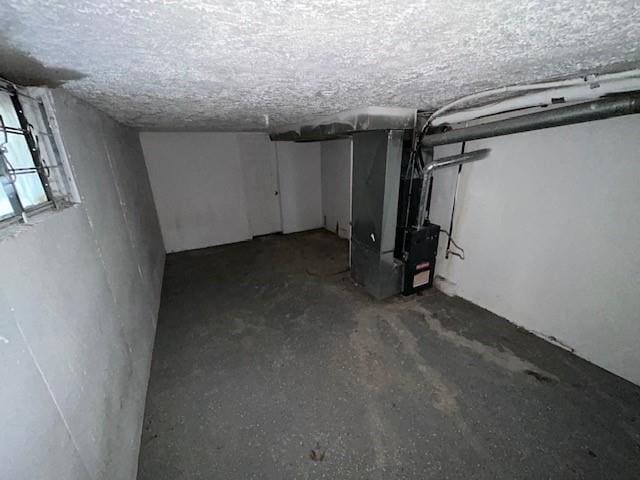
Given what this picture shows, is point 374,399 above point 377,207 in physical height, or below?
below

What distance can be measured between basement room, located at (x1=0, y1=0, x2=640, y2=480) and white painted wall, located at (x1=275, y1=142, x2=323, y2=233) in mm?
2020

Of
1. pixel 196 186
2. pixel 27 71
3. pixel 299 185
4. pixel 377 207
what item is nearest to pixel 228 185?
pixel 196 186

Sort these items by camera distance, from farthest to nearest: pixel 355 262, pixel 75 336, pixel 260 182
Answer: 1. pixel 260 182
2. pixel 355 262
3. pixel 75 336

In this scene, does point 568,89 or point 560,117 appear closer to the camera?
point 568,89

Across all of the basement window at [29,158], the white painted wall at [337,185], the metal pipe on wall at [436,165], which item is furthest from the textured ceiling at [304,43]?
the white painted wall at [337,185]

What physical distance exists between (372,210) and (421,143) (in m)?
0.81

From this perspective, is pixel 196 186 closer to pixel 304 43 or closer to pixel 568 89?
pixel 304 43

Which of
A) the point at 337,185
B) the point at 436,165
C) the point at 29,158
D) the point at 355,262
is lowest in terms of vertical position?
the point at 355,262

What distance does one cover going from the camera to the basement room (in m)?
0.69

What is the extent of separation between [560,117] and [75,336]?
2.77 metres

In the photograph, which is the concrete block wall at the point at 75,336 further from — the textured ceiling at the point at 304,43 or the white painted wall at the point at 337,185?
the white painted wall at the point at 337,185

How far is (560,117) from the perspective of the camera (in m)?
1.50

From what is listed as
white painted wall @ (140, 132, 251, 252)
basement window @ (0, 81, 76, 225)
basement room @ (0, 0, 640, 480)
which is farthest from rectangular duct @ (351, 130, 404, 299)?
white painted wall @ (140, 132, 251, 252)

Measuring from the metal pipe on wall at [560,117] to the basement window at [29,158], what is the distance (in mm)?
2702
